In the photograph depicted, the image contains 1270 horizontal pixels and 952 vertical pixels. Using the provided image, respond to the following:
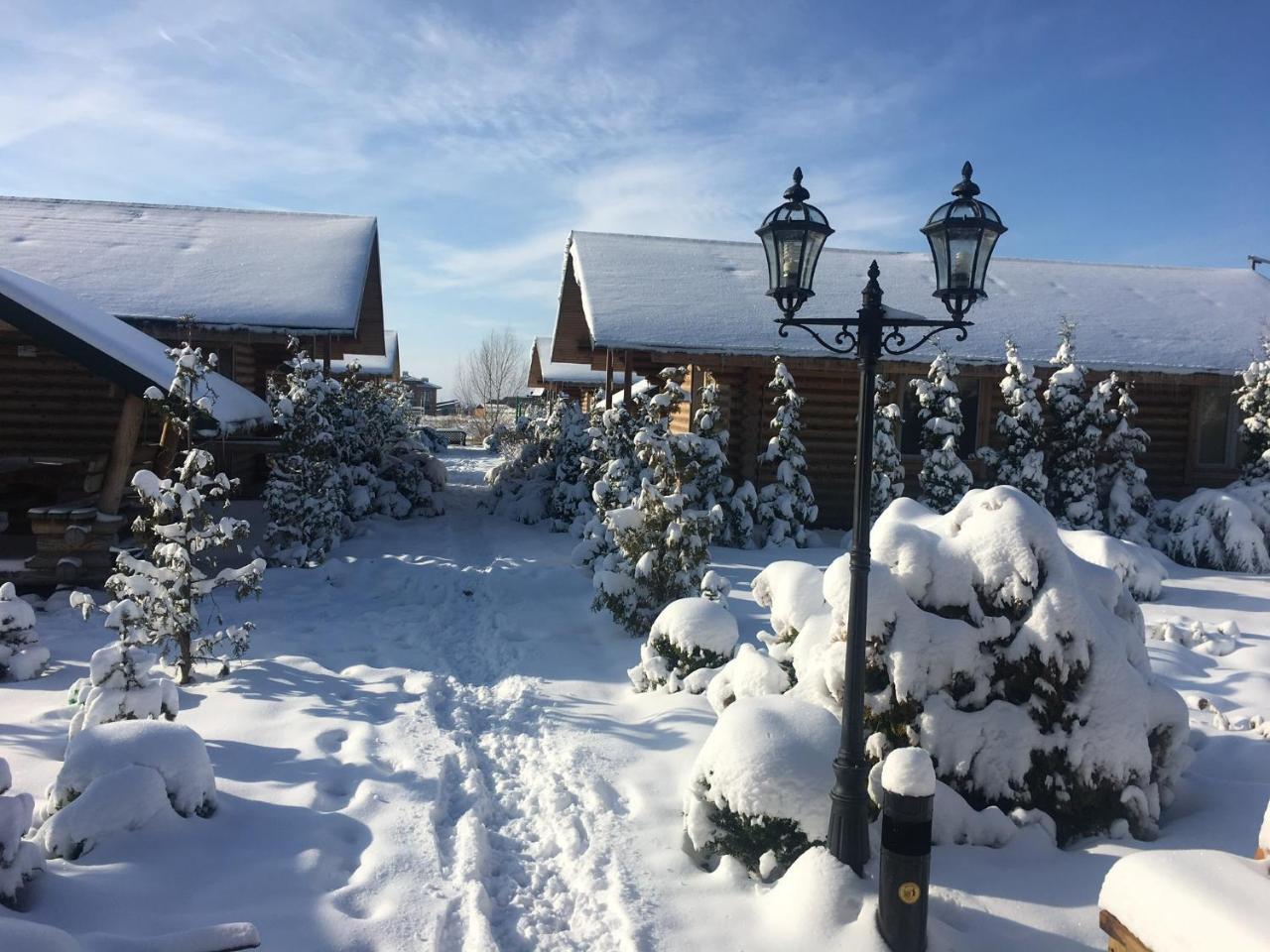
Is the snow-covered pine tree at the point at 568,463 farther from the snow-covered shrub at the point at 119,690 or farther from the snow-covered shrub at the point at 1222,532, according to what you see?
the snow-covered shrub at the point at 1222,532

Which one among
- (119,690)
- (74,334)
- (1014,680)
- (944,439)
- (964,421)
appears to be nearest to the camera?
(1014,680)

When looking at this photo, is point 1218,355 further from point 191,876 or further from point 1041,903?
point 191,876

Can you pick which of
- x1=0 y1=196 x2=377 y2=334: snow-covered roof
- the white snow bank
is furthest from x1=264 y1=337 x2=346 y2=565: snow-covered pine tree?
the white snow bank

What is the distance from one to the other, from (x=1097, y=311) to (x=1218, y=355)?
2.59 meters

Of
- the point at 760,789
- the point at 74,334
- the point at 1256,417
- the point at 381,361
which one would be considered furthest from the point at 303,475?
the point at 381,361

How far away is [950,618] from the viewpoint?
16.3ft

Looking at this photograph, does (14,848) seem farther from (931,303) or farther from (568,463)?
(931,303)

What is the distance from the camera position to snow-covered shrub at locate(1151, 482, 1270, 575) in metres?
12.7

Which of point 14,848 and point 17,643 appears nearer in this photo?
point 14,848

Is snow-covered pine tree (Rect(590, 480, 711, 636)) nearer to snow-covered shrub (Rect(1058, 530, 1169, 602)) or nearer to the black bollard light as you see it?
snow-covered shrub (Rect(1058, 530, 1169, 602))

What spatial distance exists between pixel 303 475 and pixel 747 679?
8004mm

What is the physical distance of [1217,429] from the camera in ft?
55.7

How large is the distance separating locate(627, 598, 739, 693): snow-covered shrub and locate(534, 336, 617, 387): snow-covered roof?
2583 cm

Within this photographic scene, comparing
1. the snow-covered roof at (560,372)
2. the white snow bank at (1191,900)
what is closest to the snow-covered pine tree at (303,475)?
the white snow bank at (1191,900)
